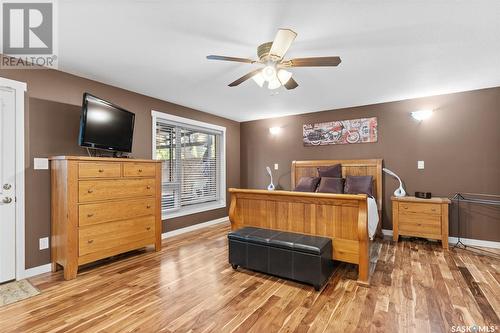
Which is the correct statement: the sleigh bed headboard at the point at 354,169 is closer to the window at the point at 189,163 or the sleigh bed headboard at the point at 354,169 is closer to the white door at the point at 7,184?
the window at the point at 189,163

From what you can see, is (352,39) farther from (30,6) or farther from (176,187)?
(176,187)

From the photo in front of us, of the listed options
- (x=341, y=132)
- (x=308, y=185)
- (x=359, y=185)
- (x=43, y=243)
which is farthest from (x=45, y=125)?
(x=341, y=132)

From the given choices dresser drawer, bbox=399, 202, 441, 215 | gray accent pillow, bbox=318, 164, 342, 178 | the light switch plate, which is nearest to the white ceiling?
the light switch plate

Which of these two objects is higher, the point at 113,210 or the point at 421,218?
the point at 113,210

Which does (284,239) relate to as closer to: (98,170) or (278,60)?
(278,60)

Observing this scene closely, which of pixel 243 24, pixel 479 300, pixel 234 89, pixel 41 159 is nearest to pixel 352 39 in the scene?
pixel 243 24

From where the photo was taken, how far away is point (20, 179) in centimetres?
259

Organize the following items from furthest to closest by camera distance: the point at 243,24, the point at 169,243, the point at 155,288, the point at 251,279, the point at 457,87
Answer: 1. the point at 169,243
2. the point at 457,87
3. the point at 251,279
4. the point at 155,288
5. the point at 243,24

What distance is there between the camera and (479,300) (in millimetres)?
2119

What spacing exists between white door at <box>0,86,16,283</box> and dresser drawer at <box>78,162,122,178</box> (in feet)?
2.17

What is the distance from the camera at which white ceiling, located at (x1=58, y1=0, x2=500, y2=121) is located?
1.82 metres

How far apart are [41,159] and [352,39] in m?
3.57

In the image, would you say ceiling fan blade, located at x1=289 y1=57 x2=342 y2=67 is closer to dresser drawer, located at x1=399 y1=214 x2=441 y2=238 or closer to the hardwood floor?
the hardwood floor

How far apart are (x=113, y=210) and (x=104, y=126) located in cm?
105
